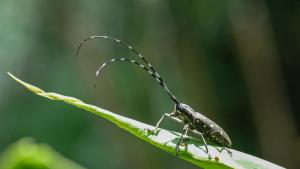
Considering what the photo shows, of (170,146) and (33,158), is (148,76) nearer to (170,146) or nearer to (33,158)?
(170,146)

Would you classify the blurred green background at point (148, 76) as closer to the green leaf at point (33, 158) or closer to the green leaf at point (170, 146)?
the green leaf at point (170, 146)

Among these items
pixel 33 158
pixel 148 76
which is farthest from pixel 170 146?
pixel 148 76

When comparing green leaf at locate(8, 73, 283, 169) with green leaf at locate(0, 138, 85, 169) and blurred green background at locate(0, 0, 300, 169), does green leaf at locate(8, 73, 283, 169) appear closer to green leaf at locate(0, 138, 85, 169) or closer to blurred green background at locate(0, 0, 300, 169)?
green leaf at locate(0, 138, 85, 169)

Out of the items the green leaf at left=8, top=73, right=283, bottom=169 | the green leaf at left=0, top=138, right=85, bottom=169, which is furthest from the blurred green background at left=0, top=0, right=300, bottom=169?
the green leaf at left=0, top=138, right=85, bottom=169

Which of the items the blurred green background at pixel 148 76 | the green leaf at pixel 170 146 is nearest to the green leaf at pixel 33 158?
the green leaf at pixel 170 146

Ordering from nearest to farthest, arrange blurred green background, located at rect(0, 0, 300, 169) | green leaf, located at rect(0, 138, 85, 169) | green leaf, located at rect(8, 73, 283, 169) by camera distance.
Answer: green leaf, located at rect(0, 138, 85, 169)
green leaf, located at rect(8, 73, 283, 169)
blurred green background, located at rect(0, 0, 300, 169)
